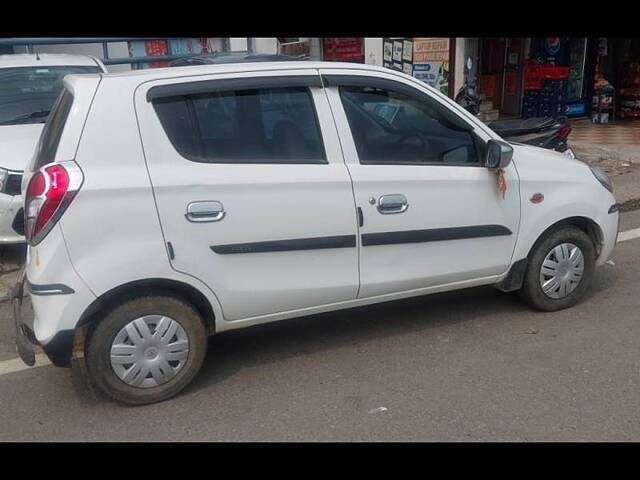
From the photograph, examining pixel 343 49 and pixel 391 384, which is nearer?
pixel 391 384

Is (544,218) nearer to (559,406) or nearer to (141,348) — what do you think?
(559,406)

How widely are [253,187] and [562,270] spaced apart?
7.54ft

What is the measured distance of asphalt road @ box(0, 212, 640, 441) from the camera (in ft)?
10.3

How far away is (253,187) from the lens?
3307 mm

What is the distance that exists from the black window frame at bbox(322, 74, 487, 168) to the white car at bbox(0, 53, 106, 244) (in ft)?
8.85

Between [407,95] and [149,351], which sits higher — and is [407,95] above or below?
above

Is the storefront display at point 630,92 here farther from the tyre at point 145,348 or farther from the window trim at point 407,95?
the tyre at point 145,348

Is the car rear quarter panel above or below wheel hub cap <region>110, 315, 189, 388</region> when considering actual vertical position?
above

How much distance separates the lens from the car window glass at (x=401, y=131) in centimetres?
362

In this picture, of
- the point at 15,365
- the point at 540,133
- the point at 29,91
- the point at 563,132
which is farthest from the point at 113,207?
the point at 563,132

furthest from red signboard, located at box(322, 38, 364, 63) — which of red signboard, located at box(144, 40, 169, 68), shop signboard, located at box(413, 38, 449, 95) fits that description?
red signboard, located at box(144, 40, 169, 68)

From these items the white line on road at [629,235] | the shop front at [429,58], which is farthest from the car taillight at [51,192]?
the shop front at [429,58]

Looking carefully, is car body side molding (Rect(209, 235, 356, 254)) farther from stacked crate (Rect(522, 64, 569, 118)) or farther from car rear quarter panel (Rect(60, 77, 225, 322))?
stacked crate (Rect(522, 64, 569, 118))

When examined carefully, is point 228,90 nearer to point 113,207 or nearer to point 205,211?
point 205,211
